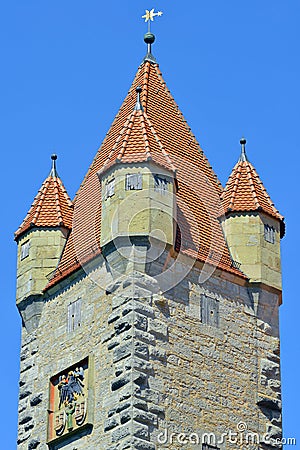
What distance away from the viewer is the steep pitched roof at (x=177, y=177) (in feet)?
90.2

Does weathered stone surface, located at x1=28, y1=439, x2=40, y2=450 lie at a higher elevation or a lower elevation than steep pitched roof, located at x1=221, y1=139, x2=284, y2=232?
lower

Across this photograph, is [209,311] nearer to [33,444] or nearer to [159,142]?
[159,142]

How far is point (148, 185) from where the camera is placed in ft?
87.2

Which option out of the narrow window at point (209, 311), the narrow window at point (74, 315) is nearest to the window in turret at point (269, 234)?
the narrow window at point (209, 311)

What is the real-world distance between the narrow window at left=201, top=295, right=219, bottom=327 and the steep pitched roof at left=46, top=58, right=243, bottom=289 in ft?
2.44

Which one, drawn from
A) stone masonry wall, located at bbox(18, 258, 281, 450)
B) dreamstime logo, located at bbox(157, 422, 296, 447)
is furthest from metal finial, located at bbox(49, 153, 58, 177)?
dreamstime logo, located at bbox(157, 422, 296, 447)

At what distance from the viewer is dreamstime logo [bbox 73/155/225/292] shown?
26.3 m

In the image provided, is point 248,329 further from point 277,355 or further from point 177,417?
point 177,417

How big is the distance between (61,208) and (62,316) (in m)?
2.47

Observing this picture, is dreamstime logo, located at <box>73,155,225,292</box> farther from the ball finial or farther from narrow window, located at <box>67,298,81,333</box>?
the ball finial

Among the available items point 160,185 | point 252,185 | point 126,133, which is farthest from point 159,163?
point 252,185

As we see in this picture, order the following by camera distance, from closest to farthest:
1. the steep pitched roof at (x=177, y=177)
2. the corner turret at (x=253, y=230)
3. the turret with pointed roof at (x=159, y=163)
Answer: the turret with pointed roof at (x=159, y=163), the steep pitched roof at (x=177, y=177), the corner turret at (x=253, y=230)

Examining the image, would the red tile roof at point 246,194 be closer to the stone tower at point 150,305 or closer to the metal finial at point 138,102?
the stone tower at point 150,305

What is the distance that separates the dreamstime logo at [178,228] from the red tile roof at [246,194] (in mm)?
285
